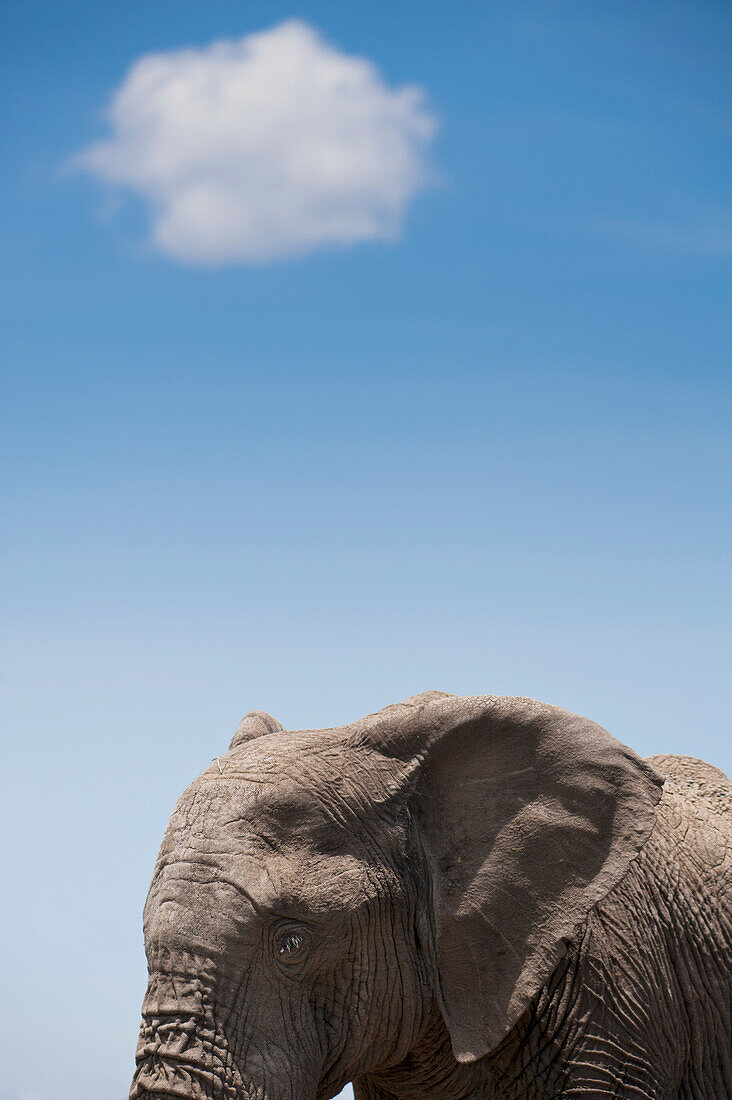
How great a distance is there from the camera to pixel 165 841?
18.3 feet

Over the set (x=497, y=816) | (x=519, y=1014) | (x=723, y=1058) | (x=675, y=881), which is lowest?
(x=723, y=1058)

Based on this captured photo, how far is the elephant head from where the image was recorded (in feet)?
17.0

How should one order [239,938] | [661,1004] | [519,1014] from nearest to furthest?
[239,938] → [519,1014] → [661,1004]

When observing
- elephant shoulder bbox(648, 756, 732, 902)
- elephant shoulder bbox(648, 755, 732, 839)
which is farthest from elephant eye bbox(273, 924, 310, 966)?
elephant shoulder bbox(648, 755, 732, 839)

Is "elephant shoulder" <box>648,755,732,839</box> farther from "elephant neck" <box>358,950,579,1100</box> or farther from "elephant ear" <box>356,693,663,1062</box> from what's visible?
"elephant neck" <box>358,950,579,1100</box>

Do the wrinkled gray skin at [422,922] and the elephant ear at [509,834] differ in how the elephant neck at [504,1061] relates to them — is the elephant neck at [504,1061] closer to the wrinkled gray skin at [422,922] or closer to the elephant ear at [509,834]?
the wrinkled gray skin at [422,922]

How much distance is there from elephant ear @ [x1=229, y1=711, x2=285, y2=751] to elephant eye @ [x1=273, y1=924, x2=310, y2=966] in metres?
1.26

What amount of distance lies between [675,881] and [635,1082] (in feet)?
3.36

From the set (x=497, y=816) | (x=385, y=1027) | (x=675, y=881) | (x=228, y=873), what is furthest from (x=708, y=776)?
(x=228, y=873)

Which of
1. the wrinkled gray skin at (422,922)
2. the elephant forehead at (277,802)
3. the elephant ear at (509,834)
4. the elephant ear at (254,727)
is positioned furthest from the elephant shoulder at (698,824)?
the elephant ear at (254,727)

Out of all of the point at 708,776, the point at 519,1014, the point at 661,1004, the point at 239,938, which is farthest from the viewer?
the point at 708,776

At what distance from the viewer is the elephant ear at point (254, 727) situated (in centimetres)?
650

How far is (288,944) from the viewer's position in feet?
17.2

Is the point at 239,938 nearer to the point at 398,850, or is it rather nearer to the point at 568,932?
the point at 398,850
